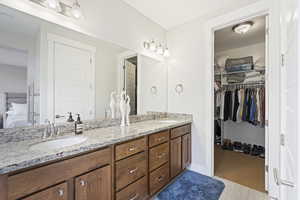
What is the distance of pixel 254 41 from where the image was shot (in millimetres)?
3406

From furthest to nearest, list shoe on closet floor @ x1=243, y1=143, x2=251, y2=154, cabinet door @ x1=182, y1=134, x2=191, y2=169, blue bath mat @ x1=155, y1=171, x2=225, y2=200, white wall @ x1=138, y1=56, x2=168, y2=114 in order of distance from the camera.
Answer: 1. shoe on closet floor @ x1=243, y1=143, x2=251, y2=154
2. white wall @ x1=138, y1=56, x2=168, y2=114
3. cabinet door @ x1=182, y1=134, x2=191, y2=169
4. blue bath mat @ x1=155, y1=171, x2=225, y2=200

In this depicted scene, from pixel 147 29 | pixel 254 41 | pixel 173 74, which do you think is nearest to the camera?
pixel 147 29

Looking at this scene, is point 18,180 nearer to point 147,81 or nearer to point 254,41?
point 147,81

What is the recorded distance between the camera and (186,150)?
2.39 metres

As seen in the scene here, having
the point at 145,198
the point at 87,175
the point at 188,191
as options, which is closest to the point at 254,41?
the point at 188,191

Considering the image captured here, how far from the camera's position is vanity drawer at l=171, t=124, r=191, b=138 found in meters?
2.07

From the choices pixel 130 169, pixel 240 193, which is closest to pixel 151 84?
pixel 130 169

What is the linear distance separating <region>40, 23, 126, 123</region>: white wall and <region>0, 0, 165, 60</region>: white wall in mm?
71

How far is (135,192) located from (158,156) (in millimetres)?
466

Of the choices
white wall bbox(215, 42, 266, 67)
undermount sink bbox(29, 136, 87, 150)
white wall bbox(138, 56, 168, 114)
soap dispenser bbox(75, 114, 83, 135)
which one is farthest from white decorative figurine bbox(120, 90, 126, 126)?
white wall bbox(215, 42, 266, 67)

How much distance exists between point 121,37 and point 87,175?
175 cm

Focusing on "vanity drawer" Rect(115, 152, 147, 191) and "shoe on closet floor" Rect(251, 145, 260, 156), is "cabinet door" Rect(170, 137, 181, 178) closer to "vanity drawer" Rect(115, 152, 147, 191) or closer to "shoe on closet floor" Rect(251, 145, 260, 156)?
"vanity drawer" Rect(115, 152, 147, 191)

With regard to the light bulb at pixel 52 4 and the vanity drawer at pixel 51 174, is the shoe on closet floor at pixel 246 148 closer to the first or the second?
the vanity drawer at pixel 51 174

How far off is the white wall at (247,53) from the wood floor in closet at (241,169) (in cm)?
217
